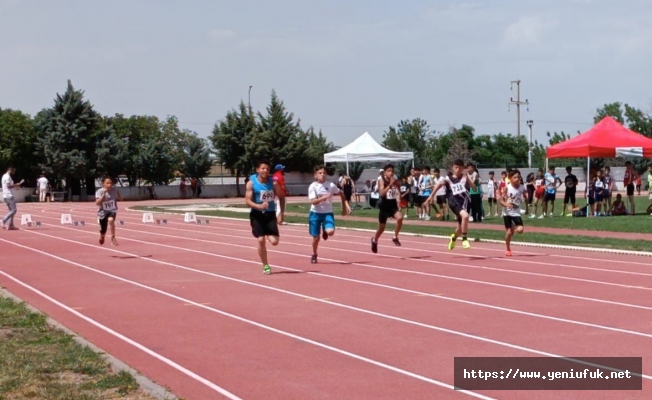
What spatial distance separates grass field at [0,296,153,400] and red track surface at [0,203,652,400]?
0.36 m

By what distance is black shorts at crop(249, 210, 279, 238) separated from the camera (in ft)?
45.9

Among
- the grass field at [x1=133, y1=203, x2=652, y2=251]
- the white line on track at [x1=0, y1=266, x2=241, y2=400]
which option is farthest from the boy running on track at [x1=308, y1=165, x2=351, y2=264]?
the grass field at [x1=133, y1=203, x2=652, y2=251]

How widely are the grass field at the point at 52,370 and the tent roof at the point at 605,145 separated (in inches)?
902

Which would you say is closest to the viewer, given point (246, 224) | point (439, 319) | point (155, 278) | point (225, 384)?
point (225, 384)

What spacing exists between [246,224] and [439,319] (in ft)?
62.5

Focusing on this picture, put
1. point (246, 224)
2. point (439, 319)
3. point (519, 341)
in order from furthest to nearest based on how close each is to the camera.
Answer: point (246, 224), point (439, 319), point (519, 341)

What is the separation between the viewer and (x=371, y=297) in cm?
1178

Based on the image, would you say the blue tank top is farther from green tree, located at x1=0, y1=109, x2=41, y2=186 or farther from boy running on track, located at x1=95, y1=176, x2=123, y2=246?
green tree, located at x1=0, y1=109, x2=41, y2=186

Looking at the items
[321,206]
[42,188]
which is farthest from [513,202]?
[42,188]

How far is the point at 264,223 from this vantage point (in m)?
14.0

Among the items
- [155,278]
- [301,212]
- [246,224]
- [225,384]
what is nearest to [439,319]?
[225,384]

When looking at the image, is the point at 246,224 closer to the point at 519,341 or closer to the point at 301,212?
the point at 301,212

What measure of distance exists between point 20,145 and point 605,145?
4128 cm

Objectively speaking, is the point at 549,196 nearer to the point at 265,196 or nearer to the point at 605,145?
the point at 605,145
